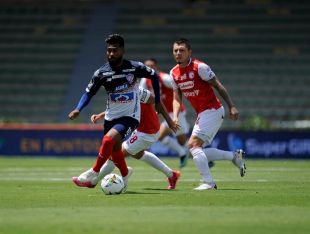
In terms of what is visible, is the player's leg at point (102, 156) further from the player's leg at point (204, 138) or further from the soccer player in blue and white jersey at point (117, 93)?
the player's leg at point (204, 138)

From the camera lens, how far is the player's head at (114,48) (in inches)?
481

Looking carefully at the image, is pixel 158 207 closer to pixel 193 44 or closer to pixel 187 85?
pixel 187 85

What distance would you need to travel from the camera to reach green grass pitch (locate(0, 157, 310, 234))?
8375 mm

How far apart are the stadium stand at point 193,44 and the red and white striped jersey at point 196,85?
18624 mm

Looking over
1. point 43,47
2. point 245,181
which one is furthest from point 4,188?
point 43,47

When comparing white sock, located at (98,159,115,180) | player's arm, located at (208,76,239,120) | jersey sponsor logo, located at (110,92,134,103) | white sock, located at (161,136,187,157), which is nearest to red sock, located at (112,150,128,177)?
white sock, located at (98,159,115,180)

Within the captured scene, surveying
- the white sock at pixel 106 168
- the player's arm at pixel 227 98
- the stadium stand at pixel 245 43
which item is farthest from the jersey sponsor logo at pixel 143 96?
the stadium stand at pixel 245 43

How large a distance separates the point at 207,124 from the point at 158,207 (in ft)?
11.6

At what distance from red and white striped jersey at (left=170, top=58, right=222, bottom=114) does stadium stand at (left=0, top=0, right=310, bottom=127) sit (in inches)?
733

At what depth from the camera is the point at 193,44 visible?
36156mm

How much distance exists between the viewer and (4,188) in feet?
44.5

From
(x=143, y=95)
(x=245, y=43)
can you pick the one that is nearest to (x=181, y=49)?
(x=143, y=95)

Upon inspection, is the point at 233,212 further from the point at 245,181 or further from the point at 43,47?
the point at 43,47

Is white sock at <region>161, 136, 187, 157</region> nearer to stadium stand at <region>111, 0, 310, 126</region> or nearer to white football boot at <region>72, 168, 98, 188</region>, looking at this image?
white football boot at <region>72, 168, 98, 188</region>
